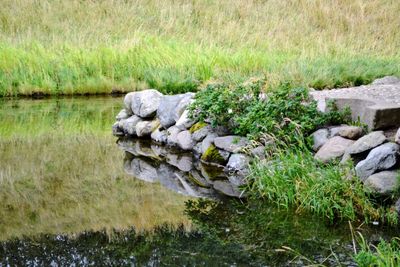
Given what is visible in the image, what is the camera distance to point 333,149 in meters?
7.35

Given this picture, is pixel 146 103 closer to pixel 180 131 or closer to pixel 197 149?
pixel 180 131

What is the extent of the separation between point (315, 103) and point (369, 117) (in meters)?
0.99

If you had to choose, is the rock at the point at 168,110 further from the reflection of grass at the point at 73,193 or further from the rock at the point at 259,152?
the rock at the point at 259,152

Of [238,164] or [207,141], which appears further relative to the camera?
[207,141]

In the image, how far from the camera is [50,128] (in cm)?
1209

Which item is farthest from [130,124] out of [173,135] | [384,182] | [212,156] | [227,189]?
[384,182]

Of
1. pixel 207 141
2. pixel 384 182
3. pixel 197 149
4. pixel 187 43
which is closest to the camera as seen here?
pixel 384 182

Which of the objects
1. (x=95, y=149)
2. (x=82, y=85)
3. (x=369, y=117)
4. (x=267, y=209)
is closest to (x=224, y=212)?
(x=267, y=209)

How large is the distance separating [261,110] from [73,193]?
2691mm

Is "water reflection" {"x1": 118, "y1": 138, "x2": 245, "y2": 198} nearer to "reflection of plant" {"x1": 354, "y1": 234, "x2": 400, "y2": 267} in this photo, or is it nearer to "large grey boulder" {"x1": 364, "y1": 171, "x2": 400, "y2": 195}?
"large grey boulder" {"x1": 364, "y1": 171, "x2": 400, "y2": 195}

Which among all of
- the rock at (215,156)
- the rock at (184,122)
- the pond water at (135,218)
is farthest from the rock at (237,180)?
the rock at (184,122)

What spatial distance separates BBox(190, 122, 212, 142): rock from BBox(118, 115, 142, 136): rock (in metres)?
1.92

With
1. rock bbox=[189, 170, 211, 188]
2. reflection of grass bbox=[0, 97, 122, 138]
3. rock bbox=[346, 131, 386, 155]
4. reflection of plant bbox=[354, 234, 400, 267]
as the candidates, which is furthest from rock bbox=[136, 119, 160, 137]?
reflection of plant bbox=[354, 234, 400, 267]

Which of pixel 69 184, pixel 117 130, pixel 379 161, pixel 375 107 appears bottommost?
pixel 117 130
